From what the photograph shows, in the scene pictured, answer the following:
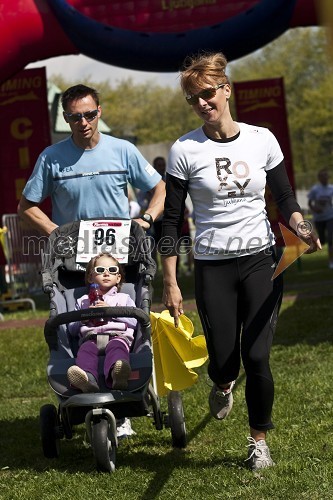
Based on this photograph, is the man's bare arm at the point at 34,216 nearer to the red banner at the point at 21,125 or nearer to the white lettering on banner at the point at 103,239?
the white lettering on banner at the point at 103,239

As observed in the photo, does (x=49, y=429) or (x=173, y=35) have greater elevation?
(x=173, y=35)

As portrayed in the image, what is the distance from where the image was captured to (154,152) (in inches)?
1725

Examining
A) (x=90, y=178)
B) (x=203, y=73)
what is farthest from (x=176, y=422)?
(x=203, y=73)

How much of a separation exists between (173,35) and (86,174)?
21.6ft

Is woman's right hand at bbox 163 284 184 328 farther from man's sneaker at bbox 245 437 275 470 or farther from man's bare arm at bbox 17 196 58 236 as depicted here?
man's bare arm at bbox 17 196 58 236

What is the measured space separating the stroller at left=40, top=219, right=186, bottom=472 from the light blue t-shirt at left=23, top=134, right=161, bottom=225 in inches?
7.6

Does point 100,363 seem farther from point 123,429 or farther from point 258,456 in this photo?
point 258,456

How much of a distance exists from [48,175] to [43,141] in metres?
9.47

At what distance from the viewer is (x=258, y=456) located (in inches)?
199

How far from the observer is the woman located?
500 cm

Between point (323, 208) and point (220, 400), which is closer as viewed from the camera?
point (220, 400)

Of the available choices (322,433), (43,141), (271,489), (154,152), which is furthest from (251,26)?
(154,152)

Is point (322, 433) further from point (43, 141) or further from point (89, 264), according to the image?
point (43, 141)

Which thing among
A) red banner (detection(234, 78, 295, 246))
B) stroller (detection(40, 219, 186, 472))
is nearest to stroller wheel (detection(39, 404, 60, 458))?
stroller (detection(40, 219, 186, 472))
